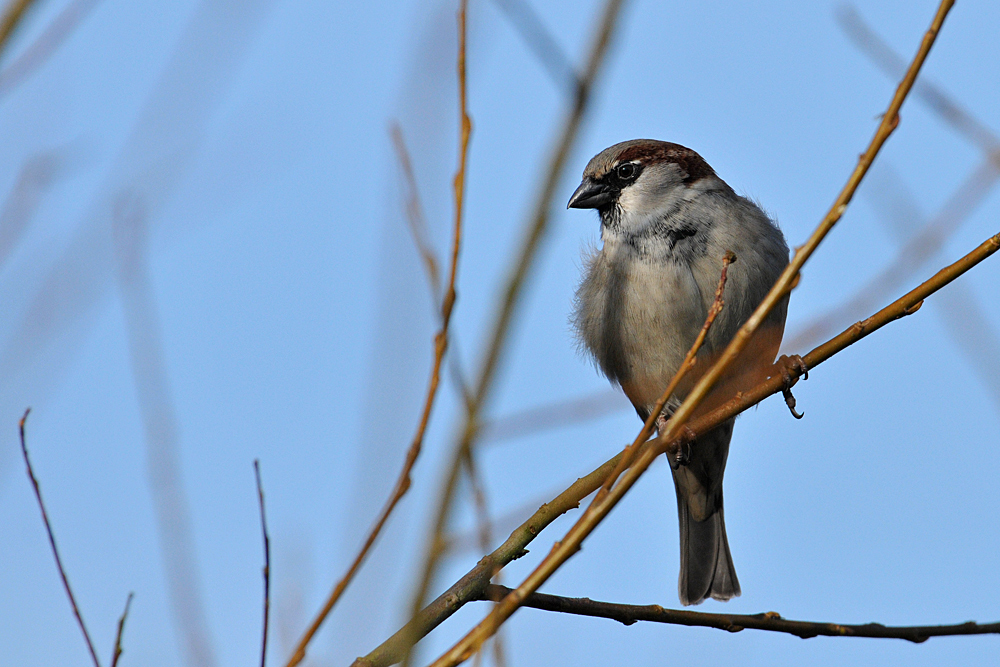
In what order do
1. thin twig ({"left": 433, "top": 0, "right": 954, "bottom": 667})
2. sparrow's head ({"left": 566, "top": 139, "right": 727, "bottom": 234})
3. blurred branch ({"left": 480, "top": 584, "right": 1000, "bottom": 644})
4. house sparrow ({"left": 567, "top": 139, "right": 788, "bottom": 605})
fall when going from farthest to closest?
1. sparrow's head ({"left": 566, "top": 139, "right": 727, "bottom": 234})
2. house sparrow ({"left": 567, "top": 139, "right": 788, "bottom": 605})
3. blurred branch ({"left": 480, "top": 584, "right": 1000, "bottom": 644})
4. thin twig ({"left": 433, "top": 0, "right": 954, "bottom": 667})

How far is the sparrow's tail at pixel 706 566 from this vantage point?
188 inches

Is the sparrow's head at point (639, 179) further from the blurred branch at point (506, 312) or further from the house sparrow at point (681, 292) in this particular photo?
the blurred branch at point (506, 312)

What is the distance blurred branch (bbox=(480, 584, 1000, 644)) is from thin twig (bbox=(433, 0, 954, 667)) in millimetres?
745

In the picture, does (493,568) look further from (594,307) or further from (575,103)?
(594,307)

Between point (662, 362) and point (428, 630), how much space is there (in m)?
2.47

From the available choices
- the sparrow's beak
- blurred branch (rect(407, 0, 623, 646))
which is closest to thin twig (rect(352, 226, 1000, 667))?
blurred branch (rect(407, 0, 623, 646))

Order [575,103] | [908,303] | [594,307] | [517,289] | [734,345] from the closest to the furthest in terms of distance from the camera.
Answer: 1. [517,289]
2. [575,103]
3. [734,345]
4. [908,303]
5. [594,307]

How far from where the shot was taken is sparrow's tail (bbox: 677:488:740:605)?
188 inches

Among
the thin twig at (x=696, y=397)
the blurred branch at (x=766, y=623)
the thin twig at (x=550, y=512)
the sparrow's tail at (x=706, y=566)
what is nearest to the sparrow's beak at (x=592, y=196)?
the sparrow's tail at (x=706, y=566)

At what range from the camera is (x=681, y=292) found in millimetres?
4098

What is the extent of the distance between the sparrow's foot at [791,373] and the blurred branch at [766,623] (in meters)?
0.68

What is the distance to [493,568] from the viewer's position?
221 centimetres

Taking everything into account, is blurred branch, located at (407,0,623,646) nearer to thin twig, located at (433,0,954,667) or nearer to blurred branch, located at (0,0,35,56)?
thin twig, located at (433,0,954,667)

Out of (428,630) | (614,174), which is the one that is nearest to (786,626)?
(428,630)
